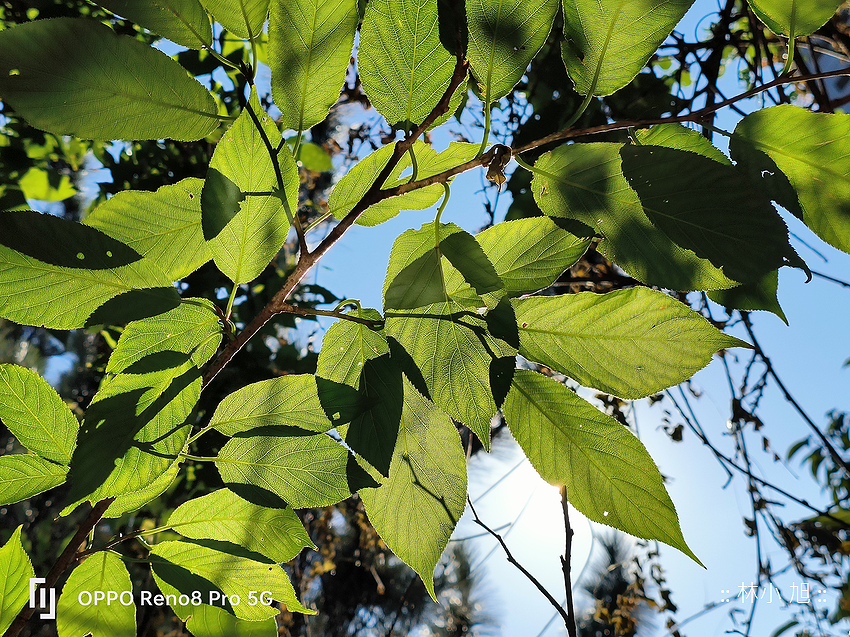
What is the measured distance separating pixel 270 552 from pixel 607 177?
289 mm

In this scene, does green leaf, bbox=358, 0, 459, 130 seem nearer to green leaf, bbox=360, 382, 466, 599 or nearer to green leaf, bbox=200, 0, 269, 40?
green leaf, bbox=200, 0, 269, 40

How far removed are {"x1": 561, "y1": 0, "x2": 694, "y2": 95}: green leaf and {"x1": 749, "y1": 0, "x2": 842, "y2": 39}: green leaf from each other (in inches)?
2.1

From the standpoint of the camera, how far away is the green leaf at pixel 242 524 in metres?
0.33

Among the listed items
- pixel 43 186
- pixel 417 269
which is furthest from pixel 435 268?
pixel 43 186

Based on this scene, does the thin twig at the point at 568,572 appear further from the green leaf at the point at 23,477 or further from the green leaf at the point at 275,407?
the green leaf at the point at 23,477

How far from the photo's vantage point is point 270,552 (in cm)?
33

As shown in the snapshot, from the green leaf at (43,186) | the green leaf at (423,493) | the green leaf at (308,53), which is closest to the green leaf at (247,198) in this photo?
the green leaf at (308,53)

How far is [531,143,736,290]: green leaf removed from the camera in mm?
244

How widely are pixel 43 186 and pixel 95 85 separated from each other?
0.83 m

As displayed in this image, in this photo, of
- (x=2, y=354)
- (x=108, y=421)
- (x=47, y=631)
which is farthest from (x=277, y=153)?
(x=2, y=354)

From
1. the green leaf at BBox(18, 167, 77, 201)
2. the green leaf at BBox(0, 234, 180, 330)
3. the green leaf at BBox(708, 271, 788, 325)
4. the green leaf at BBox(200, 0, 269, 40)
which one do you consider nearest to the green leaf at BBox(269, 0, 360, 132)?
the green leaf at BBox(200, 0, 269, 40)

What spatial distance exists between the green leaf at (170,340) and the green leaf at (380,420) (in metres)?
0.09

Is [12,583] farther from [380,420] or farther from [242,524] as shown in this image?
[380,420]

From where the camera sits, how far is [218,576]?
0.33 metres
